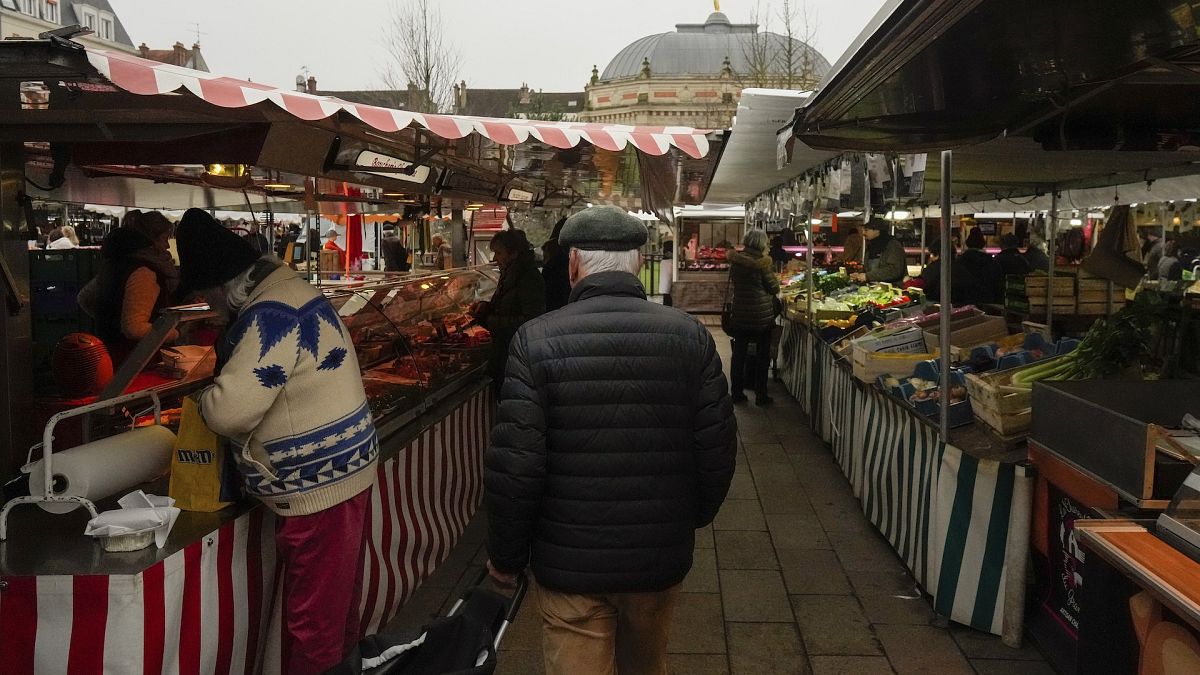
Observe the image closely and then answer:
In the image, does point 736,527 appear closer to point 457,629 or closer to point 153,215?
point 457,629

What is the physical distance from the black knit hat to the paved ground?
135 cm

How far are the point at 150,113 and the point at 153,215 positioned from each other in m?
2.78

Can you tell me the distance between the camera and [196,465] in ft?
9.89

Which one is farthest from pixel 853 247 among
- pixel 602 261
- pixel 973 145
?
pixel 602 261

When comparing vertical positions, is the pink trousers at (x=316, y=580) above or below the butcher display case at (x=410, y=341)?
below

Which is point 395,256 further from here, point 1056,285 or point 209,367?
point 209,367

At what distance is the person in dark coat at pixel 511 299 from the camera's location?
22.1 feet

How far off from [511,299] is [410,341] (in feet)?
3.55

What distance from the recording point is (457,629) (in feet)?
7.73

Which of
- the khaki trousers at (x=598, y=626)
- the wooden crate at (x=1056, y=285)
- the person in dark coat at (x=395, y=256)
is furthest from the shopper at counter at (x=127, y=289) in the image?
the person in dark coat at (x=395, y=256)

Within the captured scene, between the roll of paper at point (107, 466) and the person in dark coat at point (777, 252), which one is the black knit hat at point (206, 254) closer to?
the roll of paper at point (107, 466)

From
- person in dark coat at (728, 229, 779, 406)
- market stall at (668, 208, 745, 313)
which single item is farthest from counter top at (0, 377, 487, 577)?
market stall at (668, 208, 745, 313)

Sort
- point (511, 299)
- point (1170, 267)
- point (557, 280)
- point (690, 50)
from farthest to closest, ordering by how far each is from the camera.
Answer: point (690, 50) → point (1170, 267) → point (557, 280) → point (511, 299)

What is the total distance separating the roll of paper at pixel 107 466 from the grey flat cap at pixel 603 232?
5.43 feet
